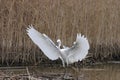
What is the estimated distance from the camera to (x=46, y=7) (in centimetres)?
823

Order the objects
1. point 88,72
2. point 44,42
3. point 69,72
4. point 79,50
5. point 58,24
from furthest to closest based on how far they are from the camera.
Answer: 1. point 58,24
2. point 88,72
3. point 69,72
4. point 79,50
5. point 44,42

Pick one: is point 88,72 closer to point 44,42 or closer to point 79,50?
point 79,50

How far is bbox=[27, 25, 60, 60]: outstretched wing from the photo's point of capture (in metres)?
7.03

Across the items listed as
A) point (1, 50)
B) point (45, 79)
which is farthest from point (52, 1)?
point (45, 79)

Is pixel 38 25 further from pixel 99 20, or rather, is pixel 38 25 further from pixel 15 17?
pixel 99 20

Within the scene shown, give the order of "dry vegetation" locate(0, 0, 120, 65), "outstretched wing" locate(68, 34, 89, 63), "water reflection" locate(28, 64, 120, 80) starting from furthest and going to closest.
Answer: "dry vegetation" locate(0, 0, 120, 65)
"water reflection" locate(28, 64, 120, 80)
"outstretched wing" locate(68, 34, 89, 63)

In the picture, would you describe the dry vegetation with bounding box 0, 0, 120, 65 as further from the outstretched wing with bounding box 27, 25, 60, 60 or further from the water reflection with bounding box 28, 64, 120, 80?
the outstretched wing with bounding box 27, 25, 60, 60

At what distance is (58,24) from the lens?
837 centimetres

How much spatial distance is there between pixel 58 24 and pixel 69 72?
40.1 inches

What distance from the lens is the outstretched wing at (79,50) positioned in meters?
7.02

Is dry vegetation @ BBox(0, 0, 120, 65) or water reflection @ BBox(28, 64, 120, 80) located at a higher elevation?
dry vegetation @ BBox(0, 0, 120, 65)

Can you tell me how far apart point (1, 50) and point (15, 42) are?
0.91 ft

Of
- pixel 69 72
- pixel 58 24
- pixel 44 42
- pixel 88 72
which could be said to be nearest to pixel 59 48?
pixel 44 42

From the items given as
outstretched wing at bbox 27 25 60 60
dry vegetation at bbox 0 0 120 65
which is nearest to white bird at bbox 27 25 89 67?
outstretched wing at bbox 27 25 60 60
